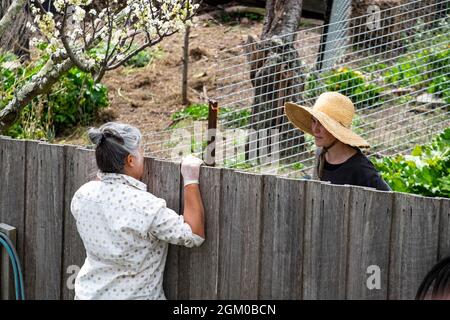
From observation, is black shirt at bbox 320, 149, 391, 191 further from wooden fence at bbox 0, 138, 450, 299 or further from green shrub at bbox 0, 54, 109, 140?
green shrub at bbox 0, 54, 109, 140

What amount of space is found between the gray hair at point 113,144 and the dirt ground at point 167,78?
5.84 m

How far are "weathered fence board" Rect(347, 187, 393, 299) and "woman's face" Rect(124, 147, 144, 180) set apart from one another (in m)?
1.02

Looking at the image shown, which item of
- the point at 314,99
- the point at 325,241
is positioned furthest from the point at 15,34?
the point at 325,241

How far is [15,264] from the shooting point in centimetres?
453

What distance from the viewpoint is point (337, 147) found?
185 inches

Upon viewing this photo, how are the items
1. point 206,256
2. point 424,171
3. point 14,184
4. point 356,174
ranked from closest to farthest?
point 206,256 → point 356,174 → point 14,184 → point 424,171

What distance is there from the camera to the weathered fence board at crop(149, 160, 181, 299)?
4008mm

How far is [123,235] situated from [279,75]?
4.65 m

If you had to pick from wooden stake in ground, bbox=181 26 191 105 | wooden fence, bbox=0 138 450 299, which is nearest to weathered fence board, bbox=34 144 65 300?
wooden fence, bbox=0 138 450 299

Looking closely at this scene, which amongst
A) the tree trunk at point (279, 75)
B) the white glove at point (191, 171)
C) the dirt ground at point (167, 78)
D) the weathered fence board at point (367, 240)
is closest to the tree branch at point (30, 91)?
the white glove at point (191, 171)

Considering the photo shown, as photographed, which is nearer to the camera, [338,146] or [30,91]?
[338,146]

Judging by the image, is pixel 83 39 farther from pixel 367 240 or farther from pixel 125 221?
pixel 367 240

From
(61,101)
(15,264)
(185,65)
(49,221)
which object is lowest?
(15,264)

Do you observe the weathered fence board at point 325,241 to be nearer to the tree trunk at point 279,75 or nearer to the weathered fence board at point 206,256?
the weathered fence board at point 206,256
